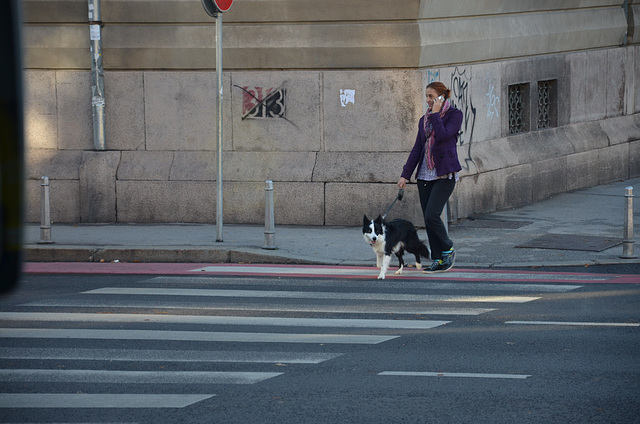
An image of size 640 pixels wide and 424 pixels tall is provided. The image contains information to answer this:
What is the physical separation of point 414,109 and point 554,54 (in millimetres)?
4610

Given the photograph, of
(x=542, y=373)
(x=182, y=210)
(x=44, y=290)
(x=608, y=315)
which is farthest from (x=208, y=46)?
(x=542, y=373)

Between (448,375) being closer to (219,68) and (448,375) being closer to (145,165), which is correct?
(219,68)

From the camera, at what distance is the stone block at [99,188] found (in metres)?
14.3

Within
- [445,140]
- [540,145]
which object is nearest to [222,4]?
[445,140]

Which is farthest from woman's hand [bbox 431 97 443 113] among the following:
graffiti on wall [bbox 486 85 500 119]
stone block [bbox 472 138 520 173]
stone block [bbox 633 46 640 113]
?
stone block [bbox 633 46 640 113]

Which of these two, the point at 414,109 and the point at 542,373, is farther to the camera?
the point at 414,109

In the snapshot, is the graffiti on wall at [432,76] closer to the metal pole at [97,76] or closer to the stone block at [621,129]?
the metal pole at [97,76]

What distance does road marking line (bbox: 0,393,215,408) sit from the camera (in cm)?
557

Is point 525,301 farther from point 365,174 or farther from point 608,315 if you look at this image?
point 365,174

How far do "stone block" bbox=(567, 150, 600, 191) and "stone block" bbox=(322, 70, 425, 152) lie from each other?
4.48 meters

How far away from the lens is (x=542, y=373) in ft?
20.2

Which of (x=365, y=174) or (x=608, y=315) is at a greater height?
(x=365, y=174)

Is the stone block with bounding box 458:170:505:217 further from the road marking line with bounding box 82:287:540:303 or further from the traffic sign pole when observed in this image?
the road marking line with bounding box 82:287:540:303

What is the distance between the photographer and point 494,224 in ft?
44.4
